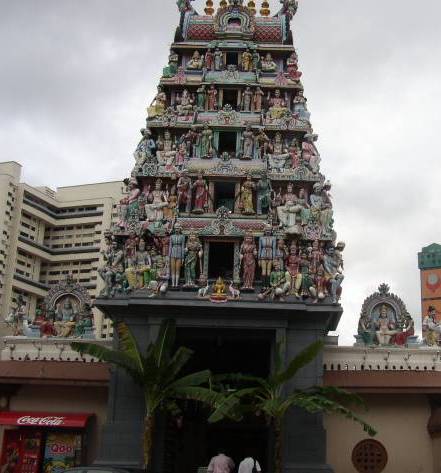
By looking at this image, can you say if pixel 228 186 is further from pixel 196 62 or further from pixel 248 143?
pixel 196 62

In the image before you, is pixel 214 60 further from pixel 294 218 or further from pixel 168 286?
pixel 168 286

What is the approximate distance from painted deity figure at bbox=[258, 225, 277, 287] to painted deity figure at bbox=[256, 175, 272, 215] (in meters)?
1.24

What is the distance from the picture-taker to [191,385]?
1880 cm

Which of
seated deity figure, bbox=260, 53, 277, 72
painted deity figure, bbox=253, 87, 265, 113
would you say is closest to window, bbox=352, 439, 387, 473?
painted deity figure, bbox=253, 87, 265, 113

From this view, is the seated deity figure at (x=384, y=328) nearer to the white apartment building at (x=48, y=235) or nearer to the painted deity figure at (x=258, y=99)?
the painted deity figure at (x=258, y=99)

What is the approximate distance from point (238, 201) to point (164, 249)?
3192 millimetres

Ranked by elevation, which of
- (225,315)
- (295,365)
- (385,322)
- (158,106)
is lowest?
(295,365)

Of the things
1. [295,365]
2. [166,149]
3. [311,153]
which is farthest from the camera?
[166,149]

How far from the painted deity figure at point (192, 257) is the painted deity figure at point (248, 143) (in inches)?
160

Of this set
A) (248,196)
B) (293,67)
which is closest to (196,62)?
(293,67)

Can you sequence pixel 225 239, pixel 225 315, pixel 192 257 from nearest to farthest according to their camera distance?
pixel 225 315
pixel 192 257
pixel 225 239

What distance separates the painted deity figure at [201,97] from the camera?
2639 centimetres

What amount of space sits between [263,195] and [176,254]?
3.87 metres

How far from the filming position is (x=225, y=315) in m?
21.3
